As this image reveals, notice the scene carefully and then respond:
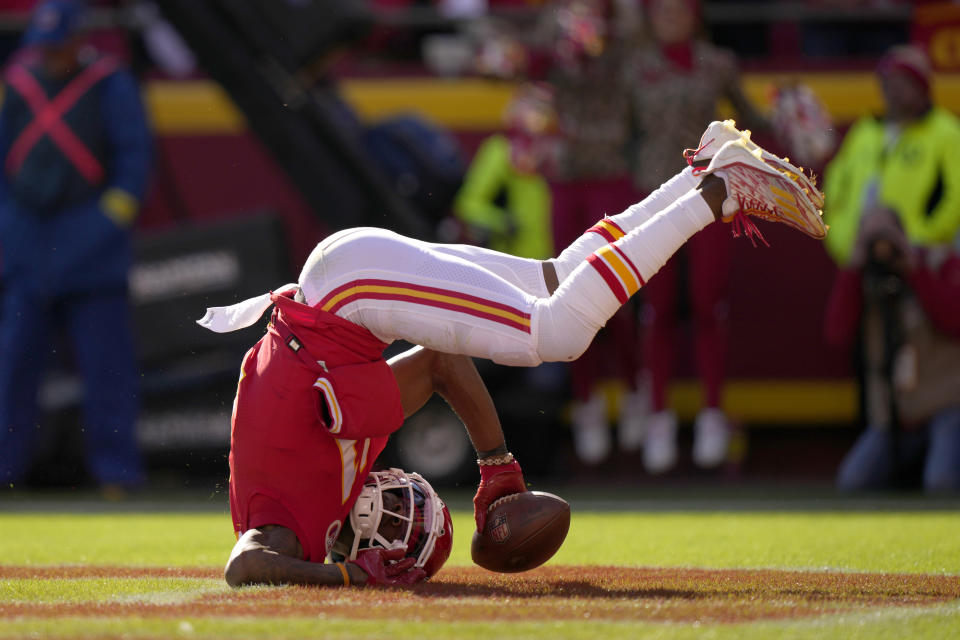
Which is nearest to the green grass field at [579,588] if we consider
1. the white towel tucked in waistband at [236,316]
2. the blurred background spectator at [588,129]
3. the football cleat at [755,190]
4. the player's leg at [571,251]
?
the white towel tucked in waistband at [236,316]

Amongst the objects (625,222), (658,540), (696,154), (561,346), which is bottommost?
(658,540)

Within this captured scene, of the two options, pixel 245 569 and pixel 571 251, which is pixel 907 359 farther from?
pixel 245 569

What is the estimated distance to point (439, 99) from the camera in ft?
27.2

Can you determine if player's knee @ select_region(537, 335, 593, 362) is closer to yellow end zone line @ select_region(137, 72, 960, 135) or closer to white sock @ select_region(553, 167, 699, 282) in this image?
white sock @ select_region(553, 167, 699, 282)

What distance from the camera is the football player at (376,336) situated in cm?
336

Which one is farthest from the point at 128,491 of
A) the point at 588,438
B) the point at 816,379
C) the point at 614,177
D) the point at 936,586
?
the point at 936,586

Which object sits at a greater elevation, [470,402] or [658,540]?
[470,402]

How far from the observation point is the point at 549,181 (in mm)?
7727

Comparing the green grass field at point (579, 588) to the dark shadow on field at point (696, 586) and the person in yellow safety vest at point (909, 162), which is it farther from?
the person in yellow safety vest at point (909, 162)

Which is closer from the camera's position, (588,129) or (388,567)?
(388,567)

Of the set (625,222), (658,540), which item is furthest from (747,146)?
(658,540)

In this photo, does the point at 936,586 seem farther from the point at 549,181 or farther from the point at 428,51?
the point at 428,51

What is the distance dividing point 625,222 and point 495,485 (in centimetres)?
74

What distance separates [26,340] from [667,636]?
5053 mm
